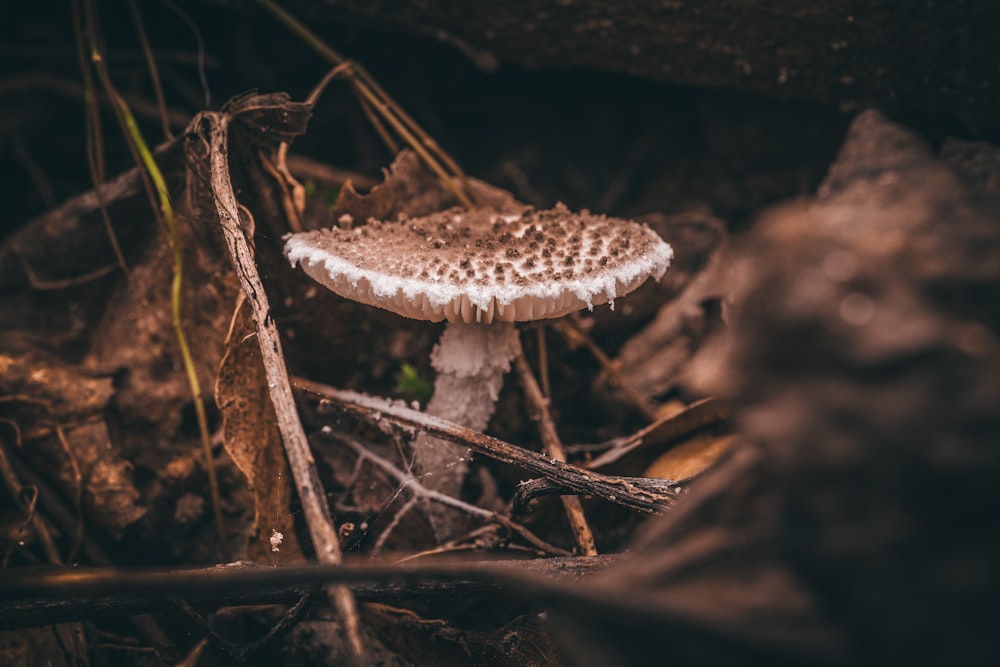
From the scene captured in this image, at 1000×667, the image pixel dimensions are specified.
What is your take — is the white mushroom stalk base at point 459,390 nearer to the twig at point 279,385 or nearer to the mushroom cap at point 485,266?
the mushroom cap at point 485,266

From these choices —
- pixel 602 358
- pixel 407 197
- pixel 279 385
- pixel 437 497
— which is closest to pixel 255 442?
pixel 279 385

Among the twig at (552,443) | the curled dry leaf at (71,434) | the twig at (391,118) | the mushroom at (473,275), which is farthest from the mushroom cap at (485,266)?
the curled dry leaf at (71,434)

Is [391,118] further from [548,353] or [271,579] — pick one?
[271,579]

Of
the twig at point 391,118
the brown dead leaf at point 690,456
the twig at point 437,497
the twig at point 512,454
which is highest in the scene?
the twig at point 391,118

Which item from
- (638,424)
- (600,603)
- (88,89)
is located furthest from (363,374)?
(600,603)

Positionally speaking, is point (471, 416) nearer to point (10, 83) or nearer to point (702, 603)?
point (702, 603)
